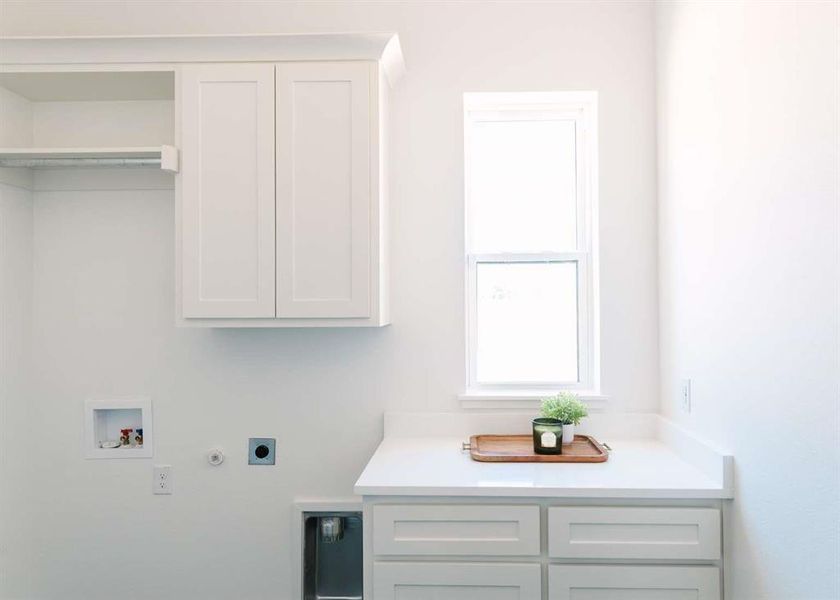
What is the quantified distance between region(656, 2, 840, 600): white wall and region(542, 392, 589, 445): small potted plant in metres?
0.34

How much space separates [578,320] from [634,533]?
930 millimetres

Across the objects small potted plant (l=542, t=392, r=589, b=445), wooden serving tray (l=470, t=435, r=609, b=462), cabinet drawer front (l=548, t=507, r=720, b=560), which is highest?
small potted plant (l=542, t=392, r=589, b=445)

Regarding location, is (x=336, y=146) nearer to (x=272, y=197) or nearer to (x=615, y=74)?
(x=272, y=197)

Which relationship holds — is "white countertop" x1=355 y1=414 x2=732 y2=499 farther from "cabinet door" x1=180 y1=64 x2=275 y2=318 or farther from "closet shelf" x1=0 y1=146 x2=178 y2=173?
"closet shelf" x1=0 y1=146 x2=178 y2=173

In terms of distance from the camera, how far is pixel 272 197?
213cm

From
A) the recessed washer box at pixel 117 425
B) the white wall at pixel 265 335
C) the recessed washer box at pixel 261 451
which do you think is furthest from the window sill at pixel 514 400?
the recessed washer box at pixel 117 425

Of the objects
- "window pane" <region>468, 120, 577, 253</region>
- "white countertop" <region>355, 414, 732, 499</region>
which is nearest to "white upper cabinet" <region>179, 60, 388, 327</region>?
"white countertop" <region>355, 414, 732, 499</region>

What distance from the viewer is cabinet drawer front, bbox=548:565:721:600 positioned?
180cm

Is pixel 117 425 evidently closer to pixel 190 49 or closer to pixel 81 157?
pixel 81 157

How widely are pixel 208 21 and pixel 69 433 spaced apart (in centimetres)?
167

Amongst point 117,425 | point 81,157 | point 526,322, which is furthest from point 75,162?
point 526,322

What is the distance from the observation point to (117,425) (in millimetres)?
2541

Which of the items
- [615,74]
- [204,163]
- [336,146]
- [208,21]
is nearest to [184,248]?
[204,163]

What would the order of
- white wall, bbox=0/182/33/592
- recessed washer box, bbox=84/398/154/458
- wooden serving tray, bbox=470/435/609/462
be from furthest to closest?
recessed washer box, bbox=84/398/154/458 → white wall, bbox=0/182/33/592 → wooden serving tray, bbox=470/435/609/462
